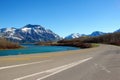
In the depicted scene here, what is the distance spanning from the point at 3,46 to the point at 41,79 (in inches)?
5934

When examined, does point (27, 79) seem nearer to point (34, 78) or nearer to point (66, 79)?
point (34, 78)

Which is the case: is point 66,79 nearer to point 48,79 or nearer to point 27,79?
point 48,79

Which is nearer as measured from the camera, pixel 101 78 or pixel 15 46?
pixel 101 78

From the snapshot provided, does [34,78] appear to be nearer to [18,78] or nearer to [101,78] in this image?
[18,78]

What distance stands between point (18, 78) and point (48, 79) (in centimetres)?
165

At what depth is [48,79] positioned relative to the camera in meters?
14.6

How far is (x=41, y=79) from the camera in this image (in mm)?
14594

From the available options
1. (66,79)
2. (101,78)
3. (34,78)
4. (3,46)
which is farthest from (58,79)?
(3,46)

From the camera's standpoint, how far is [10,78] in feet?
49.1

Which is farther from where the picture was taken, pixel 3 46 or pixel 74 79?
pixel 3 46

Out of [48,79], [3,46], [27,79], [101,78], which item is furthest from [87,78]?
[3,46]

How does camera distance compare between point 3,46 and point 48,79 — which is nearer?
point 48,79

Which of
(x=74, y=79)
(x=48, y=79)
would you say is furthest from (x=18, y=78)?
(x=74, y=79)

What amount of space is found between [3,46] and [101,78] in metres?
151
